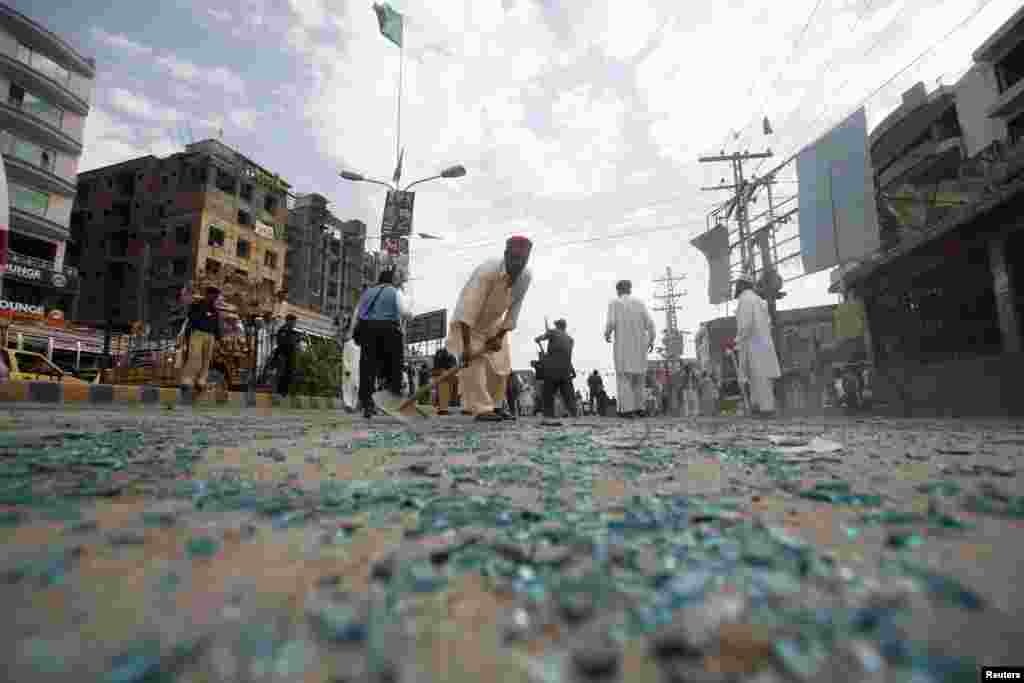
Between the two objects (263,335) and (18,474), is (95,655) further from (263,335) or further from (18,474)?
(263,335)

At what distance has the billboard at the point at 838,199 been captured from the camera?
1248 cm

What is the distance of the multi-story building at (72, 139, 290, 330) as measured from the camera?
35156 millimetres

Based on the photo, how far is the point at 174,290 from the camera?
114ft

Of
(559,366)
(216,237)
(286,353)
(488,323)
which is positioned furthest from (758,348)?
(216,237)

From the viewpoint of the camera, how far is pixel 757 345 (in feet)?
25.2

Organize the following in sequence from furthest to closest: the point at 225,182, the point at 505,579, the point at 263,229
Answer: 1. the point at 263,229
2. the point at 225,182
3. the point at 505,579

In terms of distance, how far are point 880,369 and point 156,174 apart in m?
46.0

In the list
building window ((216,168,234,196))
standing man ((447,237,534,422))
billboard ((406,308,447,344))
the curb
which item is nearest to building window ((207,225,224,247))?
building window ((216,168,234,196))

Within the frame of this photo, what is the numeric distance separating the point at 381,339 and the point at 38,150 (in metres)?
33.8

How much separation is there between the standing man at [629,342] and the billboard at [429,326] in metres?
17.8

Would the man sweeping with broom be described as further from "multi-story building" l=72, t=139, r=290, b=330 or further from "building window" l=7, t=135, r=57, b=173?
"multi-story building" l=72, t=139, r=290, b=330

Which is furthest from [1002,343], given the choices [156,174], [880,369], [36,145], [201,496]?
[156,174]

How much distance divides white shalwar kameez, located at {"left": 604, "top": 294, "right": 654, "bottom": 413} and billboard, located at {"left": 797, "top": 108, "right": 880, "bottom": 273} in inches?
320

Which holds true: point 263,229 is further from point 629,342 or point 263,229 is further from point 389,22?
point 629,342
